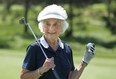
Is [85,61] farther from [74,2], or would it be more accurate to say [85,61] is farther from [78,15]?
[78,15]

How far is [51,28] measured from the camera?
4.48 m

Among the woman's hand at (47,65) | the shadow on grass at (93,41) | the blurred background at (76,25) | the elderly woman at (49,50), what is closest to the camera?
the woman's hand at (47,65)

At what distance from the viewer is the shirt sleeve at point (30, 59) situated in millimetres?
4465

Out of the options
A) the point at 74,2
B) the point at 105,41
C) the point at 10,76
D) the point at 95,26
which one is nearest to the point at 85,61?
the point at 10,76

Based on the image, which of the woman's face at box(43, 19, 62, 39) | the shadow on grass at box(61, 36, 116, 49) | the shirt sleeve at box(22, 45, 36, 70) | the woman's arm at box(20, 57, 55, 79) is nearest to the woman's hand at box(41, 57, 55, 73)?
the woman's arm at box(20, 57, 55, 79)

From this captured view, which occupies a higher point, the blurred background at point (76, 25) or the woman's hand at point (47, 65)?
the woman's hand at point (47, 65)

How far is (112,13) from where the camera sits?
49.4 m

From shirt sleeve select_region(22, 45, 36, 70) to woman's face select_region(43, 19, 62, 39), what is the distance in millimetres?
187

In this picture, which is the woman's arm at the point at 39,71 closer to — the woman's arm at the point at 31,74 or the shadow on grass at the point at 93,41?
the woman's arm at the point at 31,74

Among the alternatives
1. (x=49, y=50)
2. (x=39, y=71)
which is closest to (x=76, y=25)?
(x=49, y=50)

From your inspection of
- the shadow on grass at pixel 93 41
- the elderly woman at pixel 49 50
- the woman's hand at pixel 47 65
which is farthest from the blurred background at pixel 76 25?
the woman's hand at pixel 47 65

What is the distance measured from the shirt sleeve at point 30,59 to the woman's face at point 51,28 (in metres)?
0.19

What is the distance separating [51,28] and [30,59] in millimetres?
335

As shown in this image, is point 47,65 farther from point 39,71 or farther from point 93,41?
point 93,41
